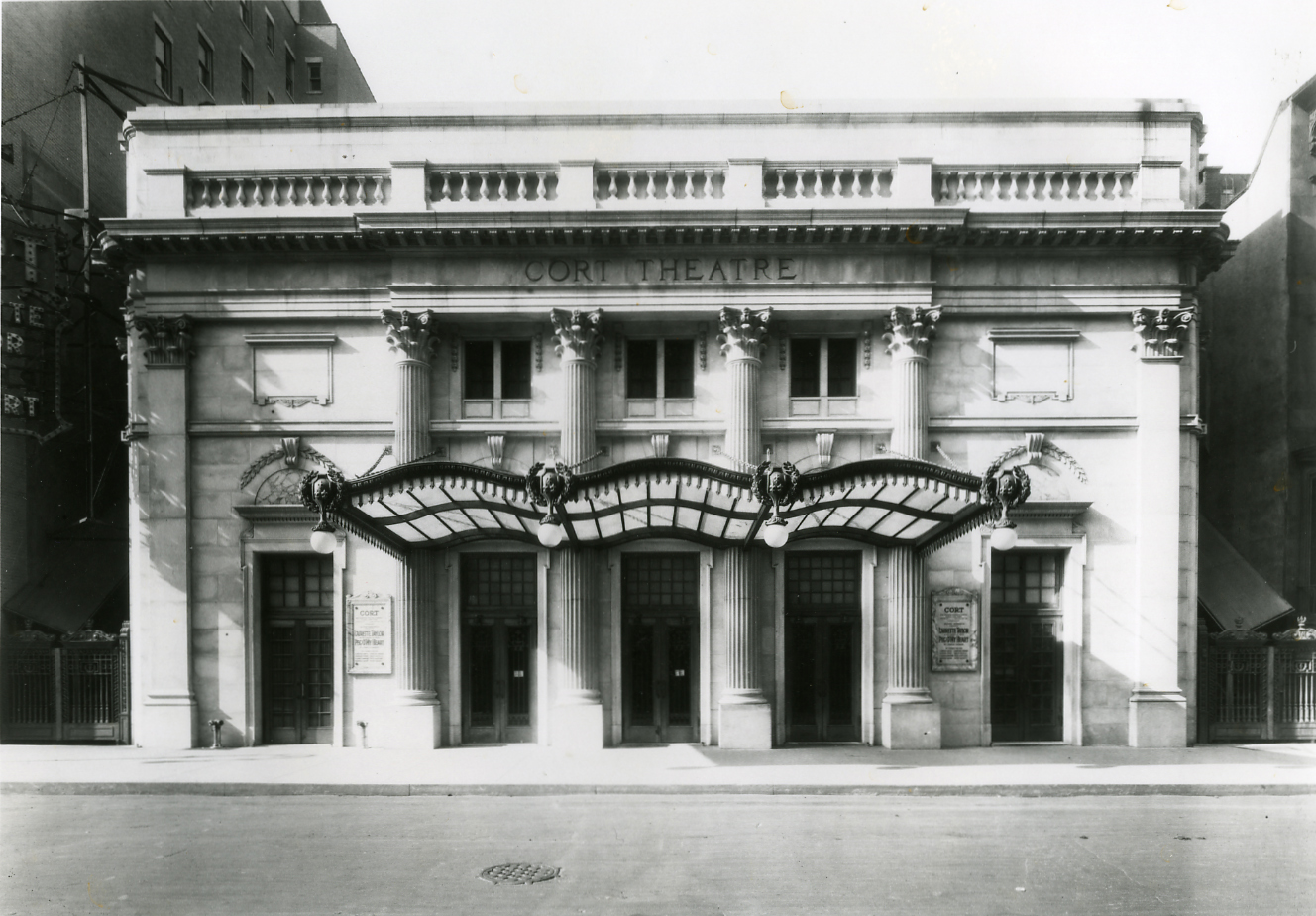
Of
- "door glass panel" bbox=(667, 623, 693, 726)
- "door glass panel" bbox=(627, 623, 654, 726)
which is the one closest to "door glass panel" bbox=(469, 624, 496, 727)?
"door glass panel" bbox=(627, 623, 654, 726)

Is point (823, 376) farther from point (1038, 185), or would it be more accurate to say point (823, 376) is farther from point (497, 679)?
point (497, 679)

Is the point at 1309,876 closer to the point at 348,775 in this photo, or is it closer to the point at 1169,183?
the point at 1169,183

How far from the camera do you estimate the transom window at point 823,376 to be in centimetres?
1611

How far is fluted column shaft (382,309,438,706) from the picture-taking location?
15.6 m

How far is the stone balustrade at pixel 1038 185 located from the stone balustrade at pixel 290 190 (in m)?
10.9

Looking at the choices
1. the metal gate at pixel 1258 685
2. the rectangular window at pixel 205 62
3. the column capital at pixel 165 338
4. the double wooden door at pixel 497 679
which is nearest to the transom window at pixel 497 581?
the double wooden door at pixel 497 679

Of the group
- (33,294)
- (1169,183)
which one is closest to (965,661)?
(1169,183)

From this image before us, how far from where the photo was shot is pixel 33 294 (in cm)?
1741

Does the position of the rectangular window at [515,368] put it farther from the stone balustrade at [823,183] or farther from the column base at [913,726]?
the column base at [913,726]

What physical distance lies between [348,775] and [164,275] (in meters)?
10.2

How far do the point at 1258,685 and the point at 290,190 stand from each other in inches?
826

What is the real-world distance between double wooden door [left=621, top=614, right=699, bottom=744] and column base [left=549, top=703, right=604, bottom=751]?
749 mm

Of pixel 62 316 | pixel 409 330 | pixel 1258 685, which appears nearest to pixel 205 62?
pixel 62 316

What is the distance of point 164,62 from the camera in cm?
2248
